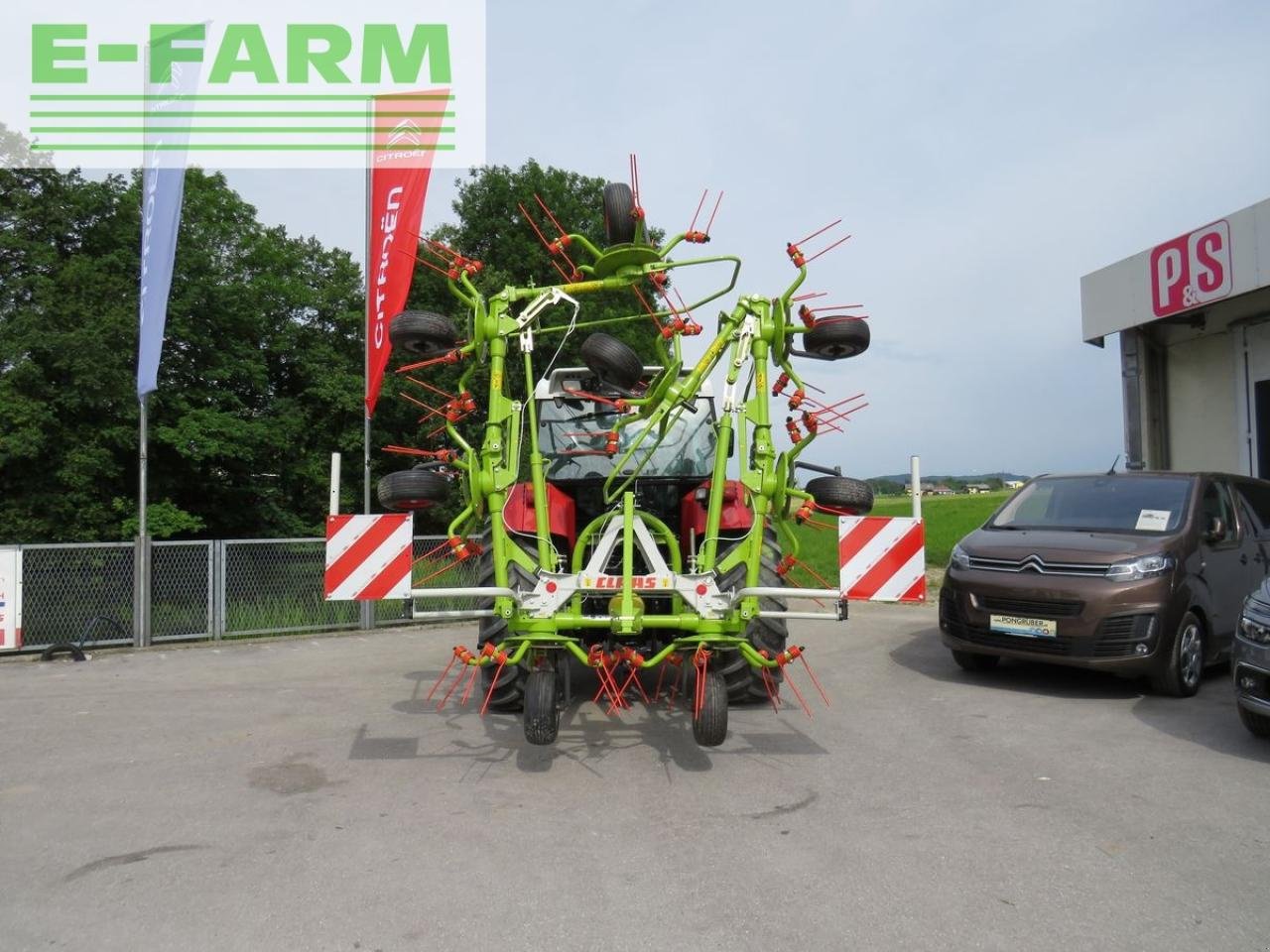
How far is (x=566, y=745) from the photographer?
5.75 m

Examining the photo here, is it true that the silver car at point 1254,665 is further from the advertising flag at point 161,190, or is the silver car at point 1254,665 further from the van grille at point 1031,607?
the advertising flag at point 161,190

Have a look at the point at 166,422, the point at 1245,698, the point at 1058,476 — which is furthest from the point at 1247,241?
the point at 166,422

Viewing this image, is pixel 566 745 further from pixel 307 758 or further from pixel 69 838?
pixel 69 838

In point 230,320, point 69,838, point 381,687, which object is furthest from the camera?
point 230,320

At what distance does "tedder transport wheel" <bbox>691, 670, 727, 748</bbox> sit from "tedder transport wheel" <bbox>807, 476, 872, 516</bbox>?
1.35 meters

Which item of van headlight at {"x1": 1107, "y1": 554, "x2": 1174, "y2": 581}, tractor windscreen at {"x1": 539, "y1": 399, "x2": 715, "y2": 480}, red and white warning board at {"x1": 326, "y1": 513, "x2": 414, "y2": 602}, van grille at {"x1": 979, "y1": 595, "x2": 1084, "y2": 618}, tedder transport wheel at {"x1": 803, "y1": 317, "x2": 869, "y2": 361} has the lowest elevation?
van grille at {"x1": 979, "y1": 595, "x2": 1084, "y2": 618}

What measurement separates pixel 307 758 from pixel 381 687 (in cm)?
238

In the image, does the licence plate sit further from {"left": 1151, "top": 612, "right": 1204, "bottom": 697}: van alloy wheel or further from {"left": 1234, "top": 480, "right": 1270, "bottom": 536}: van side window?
{"left": 1234, "top": 480, "right": 1270, "bottom": 536}: van side window

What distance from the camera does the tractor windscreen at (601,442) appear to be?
6996 millimetres

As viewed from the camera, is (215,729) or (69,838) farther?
(215,729)

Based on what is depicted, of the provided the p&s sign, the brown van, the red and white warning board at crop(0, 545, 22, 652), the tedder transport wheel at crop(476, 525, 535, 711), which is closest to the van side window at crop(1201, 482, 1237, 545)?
the brown van

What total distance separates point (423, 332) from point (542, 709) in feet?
7.67

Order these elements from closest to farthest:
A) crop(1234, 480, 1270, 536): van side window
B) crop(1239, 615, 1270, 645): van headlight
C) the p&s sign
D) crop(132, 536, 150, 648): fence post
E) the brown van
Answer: crop(1239, 615, 1270, 645): van headlight
the brown van
crop(1234, 480, 1270, 536): van side window
crop(132, 536, 150, 648): fence post
the p&s sign

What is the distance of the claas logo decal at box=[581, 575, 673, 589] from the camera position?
5023mm
